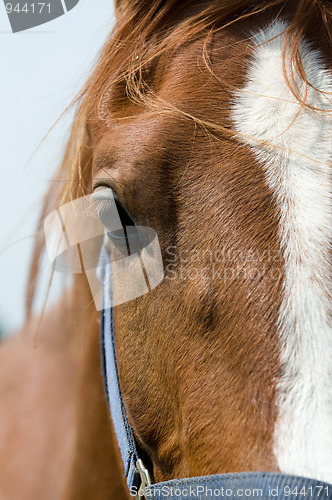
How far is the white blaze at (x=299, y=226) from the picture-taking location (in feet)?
1.99

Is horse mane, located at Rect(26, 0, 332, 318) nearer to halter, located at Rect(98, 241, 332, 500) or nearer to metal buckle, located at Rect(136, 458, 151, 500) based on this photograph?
halter, located at Rect(98, 241, 332, 500)

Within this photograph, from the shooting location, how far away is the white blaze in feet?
1.99

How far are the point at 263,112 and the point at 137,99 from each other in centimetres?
27

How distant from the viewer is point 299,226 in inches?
27.7

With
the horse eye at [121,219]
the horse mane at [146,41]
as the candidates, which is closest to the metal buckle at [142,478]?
the horse eye at [121,219]

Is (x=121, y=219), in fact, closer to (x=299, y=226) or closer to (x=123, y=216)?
(x=123, y=216)

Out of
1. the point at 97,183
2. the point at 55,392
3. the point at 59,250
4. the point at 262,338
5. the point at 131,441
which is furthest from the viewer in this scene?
the point at 55,392

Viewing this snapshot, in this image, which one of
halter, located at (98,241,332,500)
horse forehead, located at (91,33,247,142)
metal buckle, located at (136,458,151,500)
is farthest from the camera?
metal buckle, located at (136,458,151,500)

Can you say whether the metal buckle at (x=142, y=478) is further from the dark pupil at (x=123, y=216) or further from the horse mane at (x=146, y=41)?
the horse mane at (x=146, y=41)

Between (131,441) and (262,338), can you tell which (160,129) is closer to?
(262,338)

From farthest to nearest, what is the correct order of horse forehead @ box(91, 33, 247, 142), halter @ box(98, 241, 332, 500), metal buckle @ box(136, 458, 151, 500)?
metal buckle @ box(136, 458, 151, 500) < horse forehead @ box(91, 33, 247, 142) < halter @ box(98, 241, 332, 500)

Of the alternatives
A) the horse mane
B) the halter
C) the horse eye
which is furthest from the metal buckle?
the horse mane

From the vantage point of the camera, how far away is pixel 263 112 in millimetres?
803

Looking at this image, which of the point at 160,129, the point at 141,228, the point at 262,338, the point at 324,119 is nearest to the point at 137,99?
the point at 160,129
